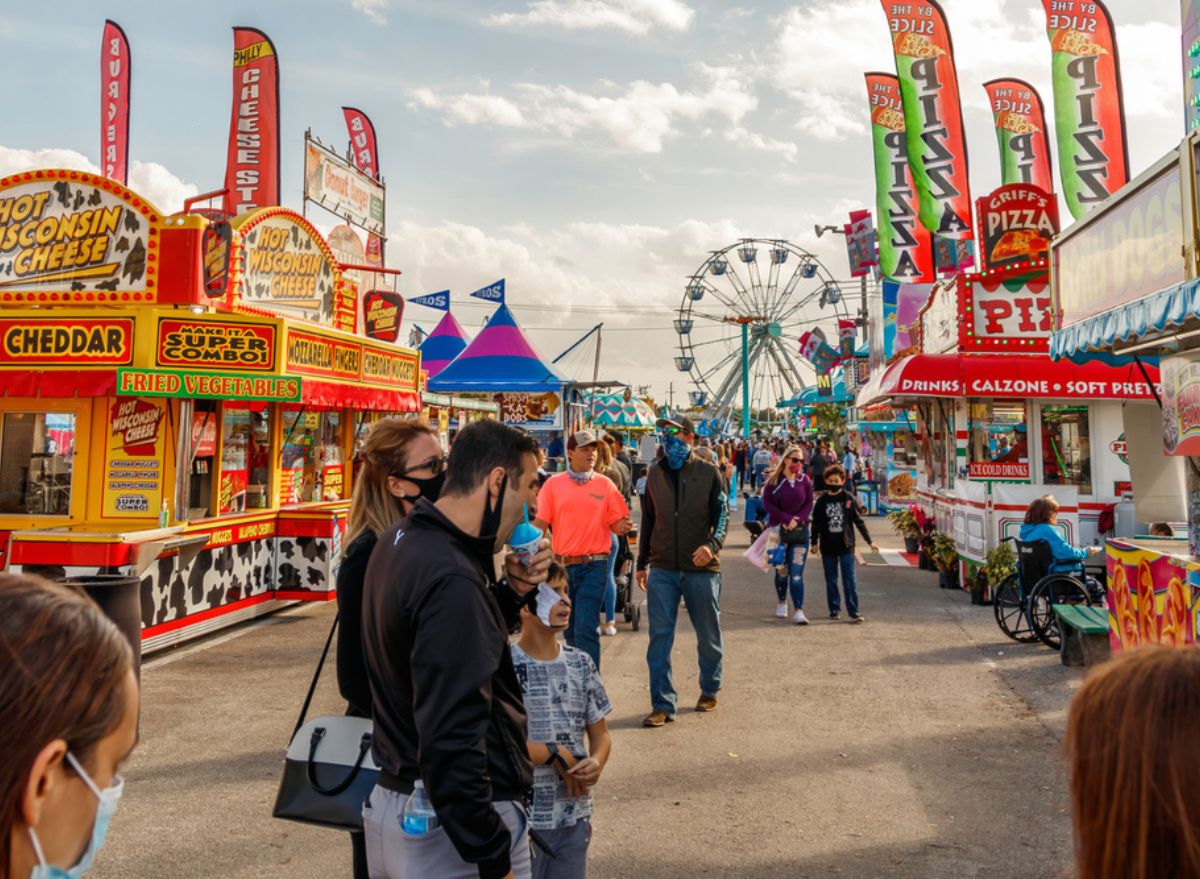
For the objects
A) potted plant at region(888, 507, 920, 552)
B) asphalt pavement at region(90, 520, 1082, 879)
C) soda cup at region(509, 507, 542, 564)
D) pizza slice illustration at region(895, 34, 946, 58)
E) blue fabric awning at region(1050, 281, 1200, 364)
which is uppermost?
pizza slice illustration at region(895, 34, 946, 58)

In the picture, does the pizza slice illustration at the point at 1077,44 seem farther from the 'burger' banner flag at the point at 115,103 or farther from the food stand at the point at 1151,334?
the 'burger' banner flag at the point at 115,103

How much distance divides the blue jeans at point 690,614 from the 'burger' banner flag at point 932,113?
13.2 metres

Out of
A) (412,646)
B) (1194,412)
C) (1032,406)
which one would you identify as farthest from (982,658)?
(412,646)

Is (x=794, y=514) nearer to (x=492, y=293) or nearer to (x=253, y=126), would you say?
(x=253, y=126)

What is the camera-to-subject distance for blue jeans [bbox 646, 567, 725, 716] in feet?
19.7

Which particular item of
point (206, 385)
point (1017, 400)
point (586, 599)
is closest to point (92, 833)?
point (586, 599)

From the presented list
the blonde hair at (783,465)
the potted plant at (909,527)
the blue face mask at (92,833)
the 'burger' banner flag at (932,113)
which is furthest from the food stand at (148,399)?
the 'burger' banner flag at (932,113)

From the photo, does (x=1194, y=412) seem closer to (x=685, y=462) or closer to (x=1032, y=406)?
(x=685, y=462)

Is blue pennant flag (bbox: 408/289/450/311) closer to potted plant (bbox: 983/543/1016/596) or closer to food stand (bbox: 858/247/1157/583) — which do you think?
food stand (bbox: 858/247/1157/583)

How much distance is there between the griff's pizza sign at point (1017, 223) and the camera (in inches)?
475

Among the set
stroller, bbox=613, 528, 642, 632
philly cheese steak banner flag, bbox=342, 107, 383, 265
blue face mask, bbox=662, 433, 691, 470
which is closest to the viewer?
blue face mask, bbox=662, 433, 691, 470

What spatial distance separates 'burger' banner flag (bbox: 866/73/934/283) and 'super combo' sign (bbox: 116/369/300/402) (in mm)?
13569

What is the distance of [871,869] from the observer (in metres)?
3.85

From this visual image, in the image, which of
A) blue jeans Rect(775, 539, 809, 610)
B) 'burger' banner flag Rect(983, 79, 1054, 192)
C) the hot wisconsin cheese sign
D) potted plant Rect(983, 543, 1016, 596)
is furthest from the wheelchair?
'burger' banner flag Rect(983, 79, 1054, 192)
